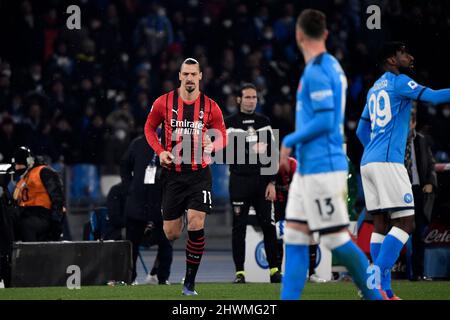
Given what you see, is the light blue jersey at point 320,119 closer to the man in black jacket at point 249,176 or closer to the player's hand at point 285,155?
the player's hand at point 285,155

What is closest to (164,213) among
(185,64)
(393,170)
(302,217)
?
(185,64)

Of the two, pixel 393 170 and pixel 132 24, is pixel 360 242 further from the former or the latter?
pixel 132 24

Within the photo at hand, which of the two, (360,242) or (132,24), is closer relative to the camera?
(360,242)

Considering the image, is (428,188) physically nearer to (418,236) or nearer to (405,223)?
(418,236)

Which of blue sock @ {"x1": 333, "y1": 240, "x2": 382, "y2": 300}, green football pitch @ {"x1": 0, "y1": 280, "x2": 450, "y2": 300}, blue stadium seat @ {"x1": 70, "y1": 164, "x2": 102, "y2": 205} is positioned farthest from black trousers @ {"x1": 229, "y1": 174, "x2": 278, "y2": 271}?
Answer: blue stadium seat @ {"x1": 70, "y1": 164, "x2": 102, "y2": 205}

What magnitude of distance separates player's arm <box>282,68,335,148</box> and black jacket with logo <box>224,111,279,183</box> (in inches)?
212

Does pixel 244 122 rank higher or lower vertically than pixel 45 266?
higher

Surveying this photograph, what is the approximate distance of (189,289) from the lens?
1116 cm

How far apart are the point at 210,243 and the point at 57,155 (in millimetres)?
3338

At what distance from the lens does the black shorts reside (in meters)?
11.2

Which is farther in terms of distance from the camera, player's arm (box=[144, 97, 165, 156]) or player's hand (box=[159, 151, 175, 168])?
player's arm (box=[144, 97, 165, 156])

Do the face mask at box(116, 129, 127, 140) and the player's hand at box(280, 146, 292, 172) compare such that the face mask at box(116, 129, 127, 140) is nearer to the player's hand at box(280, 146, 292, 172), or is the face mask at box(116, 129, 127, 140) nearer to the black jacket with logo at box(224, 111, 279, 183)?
the black jacket with logo at box(224, 111, 279, 183)

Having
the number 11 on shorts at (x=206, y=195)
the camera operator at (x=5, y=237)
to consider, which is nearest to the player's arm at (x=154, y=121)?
the number 11 on shorts at (x=206, y=195)

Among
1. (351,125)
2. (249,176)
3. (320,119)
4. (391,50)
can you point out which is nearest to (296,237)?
(320,119)
